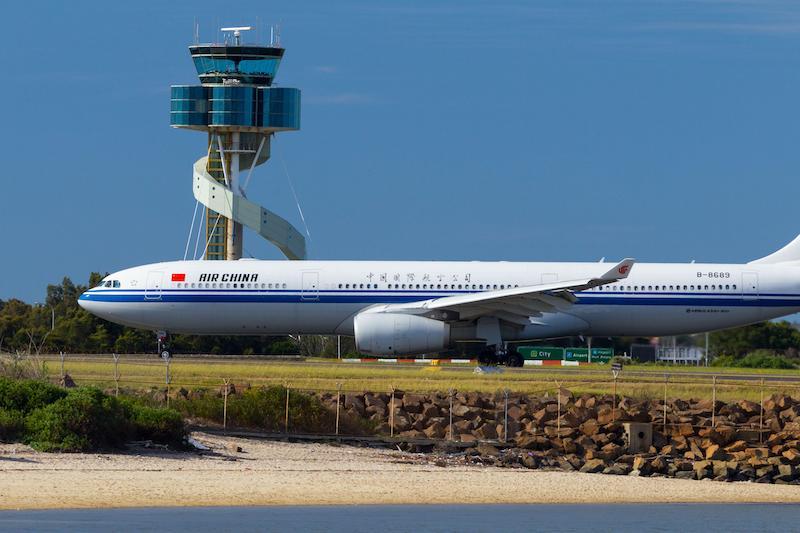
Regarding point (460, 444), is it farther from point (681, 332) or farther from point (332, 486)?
point (681, 332)

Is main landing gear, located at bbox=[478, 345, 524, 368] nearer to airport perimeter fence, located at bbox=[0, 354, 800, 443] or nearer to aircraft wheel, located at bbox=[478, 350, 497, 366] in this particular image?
aircraft wheel, located at bbox=[478, 350, 497, 366]

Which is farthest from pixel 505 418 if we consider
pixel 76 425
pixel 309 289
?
pixel 309 289

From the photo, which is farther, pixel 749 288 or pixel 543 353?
pixel 543 353

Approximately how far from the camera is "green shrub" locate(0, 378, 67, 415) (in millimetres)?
27734

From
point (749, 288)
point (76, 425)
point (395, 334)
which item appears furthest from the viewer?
point (749, 288)

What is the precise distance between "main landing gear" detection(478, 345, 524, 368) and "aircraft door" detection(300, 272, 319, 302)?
5.11 meters

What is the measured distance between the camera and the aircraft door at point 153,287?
4441cm

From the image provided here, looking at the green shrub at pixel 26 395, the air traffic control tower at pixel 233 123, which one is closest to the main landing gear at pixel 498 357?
the green shrub at pixel 26 395

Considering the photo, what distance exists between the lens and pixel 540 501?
25.9 m

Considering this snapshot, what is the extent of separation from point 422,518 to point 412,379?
16340 mm

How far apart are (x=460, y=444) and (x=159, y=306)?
636 inches

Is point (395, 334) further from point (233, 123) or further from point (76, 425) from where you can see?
point (233, 123)

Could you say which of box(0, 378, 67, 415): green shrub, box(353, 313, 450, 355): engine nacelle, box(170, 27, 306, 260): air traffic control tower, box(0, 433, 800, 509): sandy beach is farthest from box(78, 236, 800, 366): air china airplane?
box(170, 27, 306, 260): air traffic control tower

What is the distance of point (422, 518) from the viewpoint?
77.4 ft
